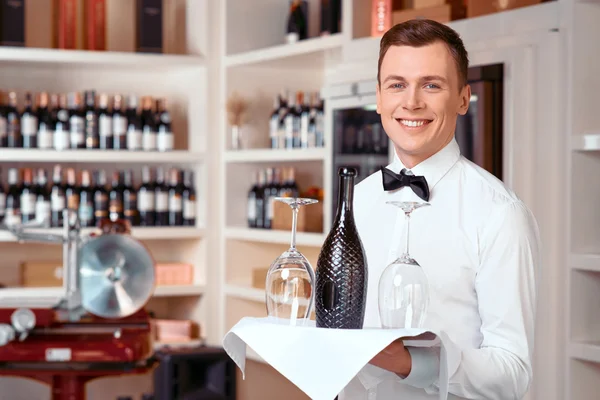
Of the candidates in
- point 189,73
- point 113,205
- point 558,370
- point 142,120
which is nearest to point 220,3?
point 189,73

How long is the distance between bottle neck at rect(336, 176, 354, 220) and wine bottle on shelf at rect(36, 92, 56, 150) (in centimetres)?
337

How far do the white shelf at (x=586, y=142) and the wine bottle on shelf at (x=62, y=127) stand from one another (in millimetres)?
2729

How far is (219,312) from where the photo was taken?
15.3 ft

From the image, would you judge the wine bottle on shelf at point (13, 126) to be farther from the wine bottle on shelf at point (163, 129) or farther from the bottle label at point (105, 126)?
the wine bottle on shelf at point (163, 129)

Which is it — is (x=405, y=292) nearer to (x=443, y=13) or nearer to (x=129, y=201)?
(x=443, y=13)

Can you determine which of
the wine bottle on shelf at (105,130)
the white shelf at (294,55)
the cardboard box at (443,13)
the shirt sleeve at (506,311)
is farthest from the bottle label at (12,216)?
the shirt sleeve at (506,311)

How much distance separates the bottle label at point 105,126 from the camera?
456cm

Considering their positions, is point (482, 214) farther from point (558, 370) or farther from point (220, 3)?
point (220, 3)

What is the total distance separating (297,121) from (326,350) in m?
3.19

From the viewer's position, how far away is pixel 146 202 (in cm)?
462

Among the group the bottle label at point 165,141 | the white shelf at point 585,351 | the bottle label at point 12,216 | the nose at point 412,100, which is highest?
the bottle label at point 165,141

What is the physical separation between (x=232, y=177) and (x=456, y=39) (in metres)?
3.30

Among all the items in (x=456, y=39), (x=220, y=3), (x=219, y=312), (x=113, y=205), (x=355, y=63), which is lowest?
(x=219, y=312)

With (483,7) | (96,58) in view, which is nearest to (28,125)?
(96,58)
